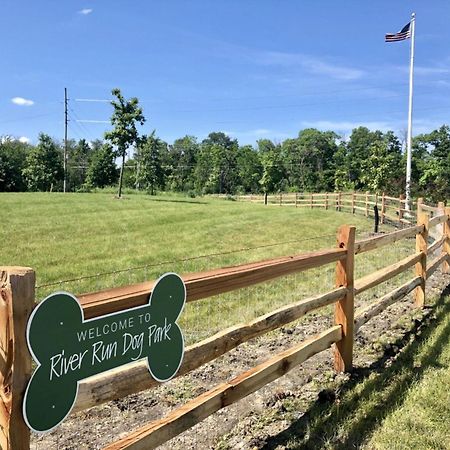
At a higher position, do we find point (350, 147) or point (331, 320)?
point (350, 147)

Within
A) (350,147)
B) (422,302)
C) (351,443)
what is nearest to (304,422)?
(351,443)

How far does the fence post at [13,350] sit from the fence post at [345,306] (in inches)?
128

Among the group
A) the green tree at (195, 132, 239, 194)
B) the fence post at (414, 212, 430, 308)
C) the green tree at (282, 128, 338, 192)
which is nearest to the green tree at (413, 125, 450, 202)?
the green tree at (282, 128, 338, 192)

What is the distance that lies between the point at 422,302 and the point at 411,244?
666 cm

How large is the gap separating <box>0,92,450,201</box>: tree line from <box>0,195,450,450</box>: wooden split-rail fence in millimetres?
40978

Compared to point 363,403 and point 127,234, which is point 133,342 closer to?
point 363,403

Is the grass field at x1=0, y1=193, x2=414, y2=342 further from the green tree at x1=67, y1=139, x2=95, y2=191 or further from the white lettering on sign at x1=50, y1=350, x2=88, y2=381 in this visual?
the green tree at x1=67, y1=139, x2=95, y2=191

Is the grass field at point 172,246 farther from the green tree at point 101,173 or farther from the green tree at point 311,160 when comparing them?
the green tree at point 311,160

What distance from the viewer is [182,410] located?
2.77 metres

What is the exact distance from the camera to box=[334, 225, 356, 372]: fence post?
4484mm

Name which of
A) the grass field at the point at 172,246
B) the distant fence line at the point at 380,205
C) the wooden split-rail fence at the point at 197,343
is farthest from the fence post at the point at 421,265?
the distant fence line at the point at 380,205

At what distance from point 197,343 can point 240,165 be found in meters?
82.7

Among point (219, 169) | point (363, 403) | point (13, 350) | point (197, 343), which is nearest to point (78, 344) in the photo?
point (13, 350)

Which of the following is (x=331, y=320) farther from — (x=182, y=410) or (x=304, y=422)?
(x=182, y=410)
